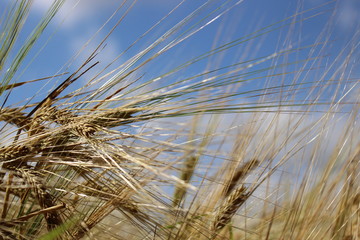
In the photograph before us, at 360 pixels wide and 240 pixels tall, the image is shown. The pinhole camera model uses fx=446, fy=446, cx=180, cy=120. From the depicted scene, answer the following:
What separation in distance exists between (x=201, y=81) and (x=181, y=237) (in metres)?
0.32

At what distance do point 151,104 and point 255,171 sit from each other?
0.90ft

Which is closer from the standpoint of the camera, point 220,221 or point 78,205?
point 78,205

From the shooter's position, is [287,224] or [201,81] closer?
[201,81]

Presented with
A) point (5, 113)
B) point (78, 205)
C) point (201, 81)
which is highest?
point (201, 81)

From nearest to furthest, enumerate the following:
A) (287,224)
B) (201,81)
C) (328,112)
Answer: (201,81) < (287,224) < (328,112)

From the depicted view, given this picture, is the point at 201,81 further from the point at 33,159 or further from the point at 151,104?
the point at 33,159

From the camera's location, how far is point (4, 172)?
76cm

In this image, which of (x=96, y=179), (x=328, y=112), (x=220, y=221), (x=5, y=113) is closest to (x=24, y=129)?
(x=5, y=113)

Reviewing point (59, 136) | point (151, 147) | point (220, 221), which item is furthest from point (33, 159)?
point (220, 221)

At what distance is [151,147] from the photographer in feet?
2.23

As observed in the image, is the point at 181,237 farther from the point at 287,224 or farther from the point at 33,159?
the point at 33,159

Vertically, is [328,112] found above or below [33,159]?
above

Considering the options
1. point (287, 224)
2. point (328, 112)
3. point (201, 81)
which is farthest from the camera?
point (328, 112)

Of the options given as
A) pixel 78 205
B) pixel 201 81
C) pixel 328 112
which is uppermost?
pixel 328 112
